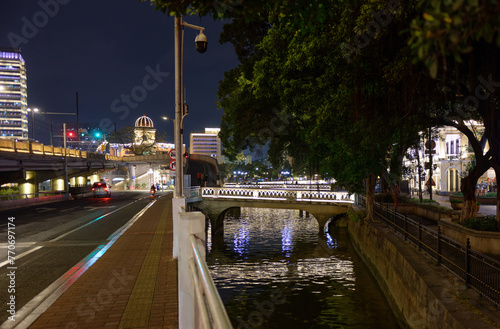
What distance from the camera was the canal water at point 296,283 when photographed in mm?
13590

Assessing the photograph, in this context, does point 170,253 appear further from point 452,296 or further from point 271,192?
point 271,192

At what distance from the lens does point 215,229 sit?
34.4 metres

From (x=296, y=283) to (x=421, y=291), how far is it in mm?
9216

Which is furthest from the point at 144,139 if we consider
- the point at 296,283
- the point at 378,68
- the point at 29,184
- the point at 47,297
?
the point at 47,297

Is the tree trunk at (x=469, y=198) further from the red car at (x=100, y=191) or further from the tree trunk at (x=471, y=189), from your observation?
the red car at (x=100, y=191)

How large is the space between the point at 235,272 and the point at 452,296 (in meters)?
13.9

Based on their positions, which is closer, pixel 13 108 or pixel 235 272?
pixel 235 272

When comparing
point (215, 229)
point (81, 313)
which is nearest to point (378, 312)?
point (81, 313)

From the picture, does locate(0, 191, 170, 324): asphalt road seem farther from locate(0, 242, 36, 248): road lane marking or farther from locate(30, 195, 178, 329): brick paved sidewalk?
locate(30, 195, 178, 329): brick paved sidewalk

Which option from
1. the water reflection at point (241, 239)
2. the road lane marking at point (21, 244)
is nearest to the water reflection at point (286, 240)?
the water reflection at point (241, 239)

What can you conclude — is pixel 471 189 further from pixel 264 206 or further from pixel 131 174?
pixel 131 174

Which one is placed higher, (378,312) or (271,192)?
(271,192)

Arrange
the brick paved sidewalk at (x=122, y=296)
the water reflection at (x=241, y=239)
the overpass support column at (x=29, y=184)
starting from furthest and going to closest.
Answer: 1. the overpass support column at (x=29, y=184)
2. the water reflection at (x=241, y=239)
3. the brick paved sidewalk at (x=122, y=296)

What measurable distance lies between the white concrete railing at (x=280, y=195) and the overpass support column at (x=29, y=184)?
32.1 meters
